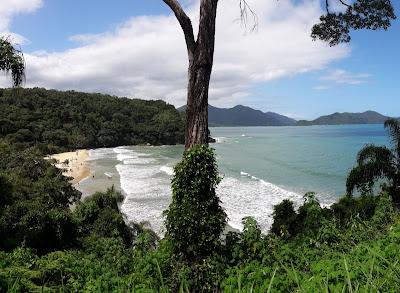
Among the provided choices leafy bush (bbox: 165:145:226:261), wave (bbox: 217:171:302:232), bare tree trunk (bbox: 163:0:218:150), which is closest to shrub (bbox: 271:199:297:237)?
wave (bbox: 217:171:302:232)

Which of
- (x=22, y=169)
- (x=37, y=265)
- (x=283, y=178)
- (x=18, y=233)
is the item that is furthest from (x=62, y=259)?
(x=283, y=178)

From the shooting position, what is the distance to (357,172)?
1697cm

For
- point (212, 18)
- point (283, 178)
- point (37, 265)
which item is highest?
point (212, 18)

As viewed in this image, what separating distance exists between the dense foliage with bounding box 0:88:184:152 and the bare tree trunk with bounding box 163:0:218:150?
224 feet

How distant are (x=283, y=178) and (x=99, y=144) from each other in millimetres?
Answer: 63754

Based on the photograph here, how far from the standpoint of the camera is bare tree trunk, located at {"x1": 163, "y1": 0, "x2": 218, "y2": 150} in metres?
6.54

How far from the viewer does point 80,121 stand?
3952 inches

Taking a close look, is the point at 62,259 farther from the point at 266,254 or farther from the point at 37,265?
the point at 266,254

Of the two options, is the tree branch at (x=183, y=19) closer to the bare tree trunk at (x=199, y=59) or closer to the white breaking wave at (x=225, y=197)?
the bare tree trunk at (x=199, y=59)

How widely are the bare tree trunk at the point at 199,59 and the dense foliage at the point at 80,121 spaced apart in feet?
224

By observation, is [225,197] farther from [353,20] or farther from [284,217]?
[353,20]

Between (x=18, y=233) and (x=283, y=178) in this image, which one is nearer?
(x=18, y=233)

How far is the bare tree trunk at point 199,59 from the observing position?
257 inches

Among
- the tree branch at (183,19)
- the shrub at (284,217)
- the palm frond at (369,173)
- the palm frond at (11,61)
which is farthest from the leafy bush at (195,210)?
the palm frond at (369,173)
